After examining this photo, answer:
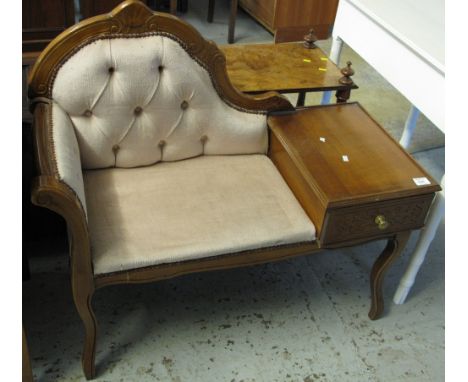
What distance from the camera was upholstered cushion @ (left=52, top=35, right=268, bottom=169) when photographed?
1524 millimetres

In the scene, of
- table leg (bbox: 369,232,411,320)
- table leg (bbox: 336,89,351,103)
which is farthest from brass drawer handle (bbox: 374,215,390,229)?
table leg (bbox: 336,89,351,103)

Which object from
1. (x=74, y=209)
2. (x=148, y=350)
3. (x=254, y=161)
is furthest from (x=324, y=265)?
(x=74, y=209)

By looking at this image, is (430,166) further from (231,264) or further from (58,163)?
(58,163)

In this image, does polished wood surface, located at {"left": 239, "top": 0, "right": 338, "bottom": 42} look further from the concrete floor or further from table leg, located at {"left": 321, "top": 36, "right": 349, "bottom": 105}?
the concrete floor

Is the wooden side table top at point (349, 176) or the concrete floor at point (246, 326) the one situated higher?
the wooden side table top at point (349, 176)

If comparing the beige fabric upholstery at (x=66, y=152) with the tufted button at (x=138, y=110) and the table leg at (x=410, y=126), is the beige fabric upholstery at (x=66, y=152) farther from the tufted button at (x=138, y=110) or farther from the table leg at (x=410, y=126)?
the table leg at (x=410, y=126)

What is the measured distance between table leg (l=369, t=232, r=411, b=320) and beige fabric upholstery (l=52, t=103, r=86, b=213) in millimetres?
915

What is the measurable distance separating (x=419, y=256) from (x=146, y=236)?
901mm

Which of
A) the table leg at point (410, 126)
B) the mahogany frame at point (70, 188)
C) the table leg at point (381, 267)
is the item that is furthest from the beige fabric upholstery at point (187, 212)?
the table leg at point (410, 126)

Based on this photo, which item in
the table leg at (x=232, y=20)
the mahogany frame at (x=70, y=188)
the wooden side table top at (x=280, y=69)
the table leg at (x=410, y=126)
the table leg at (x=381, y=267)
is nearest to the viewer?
the mahogany frame at (x=70, y=188)

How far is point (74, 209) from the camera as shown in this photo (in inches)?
50.4

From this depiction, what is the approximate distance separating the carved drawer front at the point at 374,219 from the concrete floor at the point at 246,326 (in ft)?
1.23

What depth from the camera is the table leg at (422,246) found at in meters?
1.69

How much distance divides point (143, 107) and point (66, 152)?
30 cm
